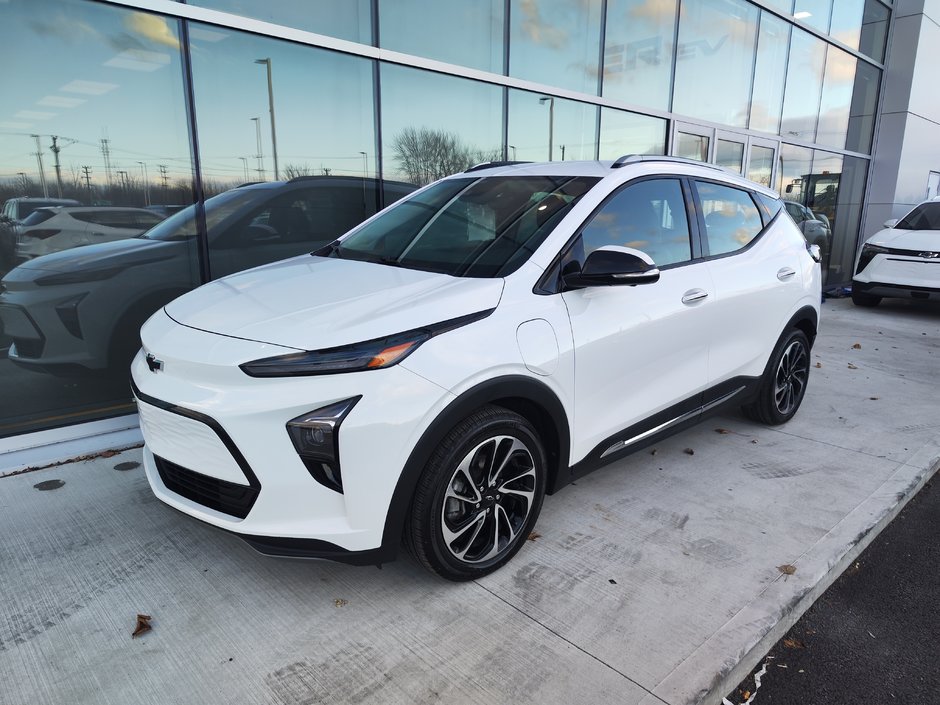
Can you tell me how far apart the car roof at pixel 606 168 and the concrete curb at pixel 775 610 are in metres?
2.11

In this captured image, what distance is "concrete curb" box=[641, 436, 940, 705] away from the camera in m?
2.24

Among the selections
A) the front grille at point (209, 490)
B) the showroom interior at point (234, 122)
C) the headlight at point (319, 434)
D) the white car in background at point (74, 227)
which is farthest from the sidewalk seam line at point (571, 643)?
the white car in background at point (74, 227)

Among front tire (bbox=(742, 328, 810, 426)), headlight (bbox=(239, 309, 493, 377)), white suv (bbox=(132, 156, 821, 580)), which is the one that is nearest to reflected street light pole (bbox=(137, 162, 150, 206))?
white suv (bbox=(132, 156, 821, 580))

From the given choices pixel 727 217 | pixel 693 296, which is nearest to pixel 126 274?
pixel 693 296

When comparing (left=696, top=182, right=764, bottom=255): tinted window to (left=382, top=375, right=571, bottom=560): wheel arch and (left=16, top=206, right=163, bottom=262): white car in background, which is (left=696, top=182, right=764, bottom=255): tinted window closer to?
(left=382, top=375, right=571, bottom=560): wheel arch

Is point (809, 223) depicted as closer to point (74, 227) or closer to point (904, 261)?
point (904, 261)

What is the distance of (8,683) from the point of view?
2221 mm

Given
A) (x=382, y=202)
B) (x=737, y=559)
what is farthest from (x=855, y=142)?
(x=737, y=559)

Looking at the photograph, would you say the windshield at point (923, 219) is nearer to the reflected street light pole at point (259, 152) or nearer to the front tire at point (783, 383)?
the front tire at point (783, 383)

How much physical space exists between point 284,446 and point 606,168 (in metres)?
2.21

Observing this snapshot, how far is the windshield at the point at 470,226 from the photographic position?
2.95m

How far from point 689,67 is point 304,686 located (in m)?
9.66

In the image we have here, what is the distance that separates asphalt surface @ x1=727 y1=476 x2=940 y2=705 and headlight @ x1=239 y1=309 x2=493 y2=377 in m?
1.75

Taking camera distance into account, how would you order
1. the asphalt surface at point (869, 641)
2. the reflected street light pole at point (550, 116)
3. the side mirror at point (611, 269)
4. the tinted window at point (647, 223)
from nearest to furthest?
the asphalt surface at point (869, 641) → the side mirror at point (611, 269) → the tinted window at point (647, 223) → the reflected street light pole at point (550, 116)
